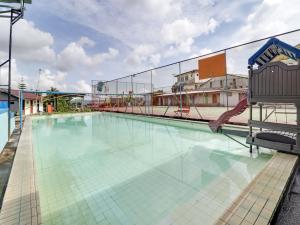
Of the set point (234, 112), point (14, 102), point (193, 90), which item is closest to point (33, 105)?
point (14, 102)

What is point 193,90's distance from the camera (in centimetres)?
1383

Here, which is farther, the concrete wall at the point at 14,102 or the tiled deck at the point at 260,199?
the concrete wall at the point at 14,102

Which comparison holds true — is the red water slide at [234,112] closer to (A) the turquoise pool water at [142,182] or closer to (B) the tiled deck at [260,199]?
(A) the turquoise pool water at [142,182]

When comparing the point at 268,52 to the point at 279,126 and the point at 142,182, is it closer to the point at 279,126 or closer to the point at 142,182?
the point at 279,126

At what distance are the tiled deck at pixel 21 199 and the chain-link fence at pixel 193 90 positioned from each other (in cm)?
478

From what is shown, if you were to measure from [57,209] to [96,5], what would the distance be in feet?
25.2

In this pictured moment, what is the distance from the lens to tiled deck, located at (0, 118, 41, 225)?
1427 millimetres

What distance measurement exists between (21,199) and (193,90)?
1331 cm

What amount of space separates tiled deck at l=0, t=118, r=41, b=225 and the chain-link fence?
478cm

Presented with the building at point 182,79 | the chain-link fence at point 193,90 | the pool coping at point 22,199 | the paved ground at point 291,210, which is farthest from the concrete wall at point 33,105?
the paved ground at point 291,210

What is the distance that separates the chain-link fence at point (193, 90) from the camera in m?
5.88

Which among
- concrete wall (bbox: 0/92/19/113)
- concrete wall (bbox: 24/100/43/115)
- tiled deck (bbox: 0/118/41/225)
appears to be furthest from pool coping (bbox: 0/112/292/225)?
concrete wall (bbox: 24/100/43/115)

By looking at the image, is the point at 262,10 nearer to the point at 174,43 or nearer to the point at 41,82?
the point at 174,43

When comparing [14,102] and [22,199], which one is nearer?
[22,199]
